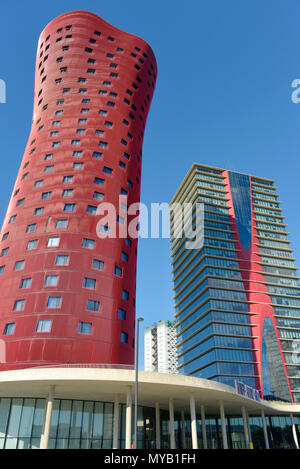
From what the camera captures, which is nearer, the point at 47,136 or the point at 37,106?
the point at 47,136

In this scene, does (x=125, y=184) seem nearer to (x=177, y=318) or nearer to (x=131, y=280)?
(x=131, y=280)

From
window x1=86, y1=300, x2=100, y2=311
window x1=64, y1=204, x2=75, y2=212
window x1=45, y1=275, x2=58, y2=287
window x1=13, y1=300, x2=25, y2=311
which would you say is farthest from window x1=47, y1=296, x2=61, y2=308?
window x1=64, y1=204, x2=75, y2=212

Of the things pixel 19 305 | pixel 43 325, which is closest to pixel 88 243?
pixel 19 305

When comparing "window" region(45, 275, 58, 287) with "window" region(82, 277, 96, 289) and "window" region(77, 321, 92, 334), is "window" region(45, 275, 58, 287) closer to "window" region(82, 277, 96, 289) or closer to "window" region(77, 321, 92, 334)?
"window" region(82, 277, 96, 289)

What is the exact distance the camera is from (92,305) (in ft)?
136

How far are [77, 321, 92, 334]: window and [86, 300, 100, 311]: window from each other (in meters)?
1.75

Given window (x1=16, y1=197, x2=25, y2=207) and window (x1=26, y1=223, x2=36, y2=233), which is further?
window (x1=16, y1=197, x2=25, y2=207)

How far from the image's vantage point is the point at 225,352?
3935 inches

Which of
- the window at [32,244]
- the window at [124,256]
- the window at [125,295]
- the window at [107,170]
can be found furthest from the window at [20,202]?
the window at [125,295]

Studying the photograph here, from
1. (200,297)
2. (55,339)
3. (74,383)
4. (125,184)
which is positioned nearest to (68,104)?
(125,184)

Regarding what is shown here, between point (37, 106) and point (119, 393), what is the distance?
49.9 m

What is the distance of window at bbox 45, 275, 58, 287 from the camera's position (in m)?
41.4

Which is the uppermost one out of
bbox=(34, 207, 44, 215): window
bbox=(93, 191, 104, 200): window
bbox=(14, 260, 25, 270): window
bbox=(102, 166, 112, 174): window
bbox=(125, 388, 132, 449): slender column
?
bbox=(102, 166, 112, 174): window

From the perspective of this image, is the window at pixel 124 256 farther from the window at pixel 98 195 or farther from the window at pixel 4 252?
the window at pixel 4 252
